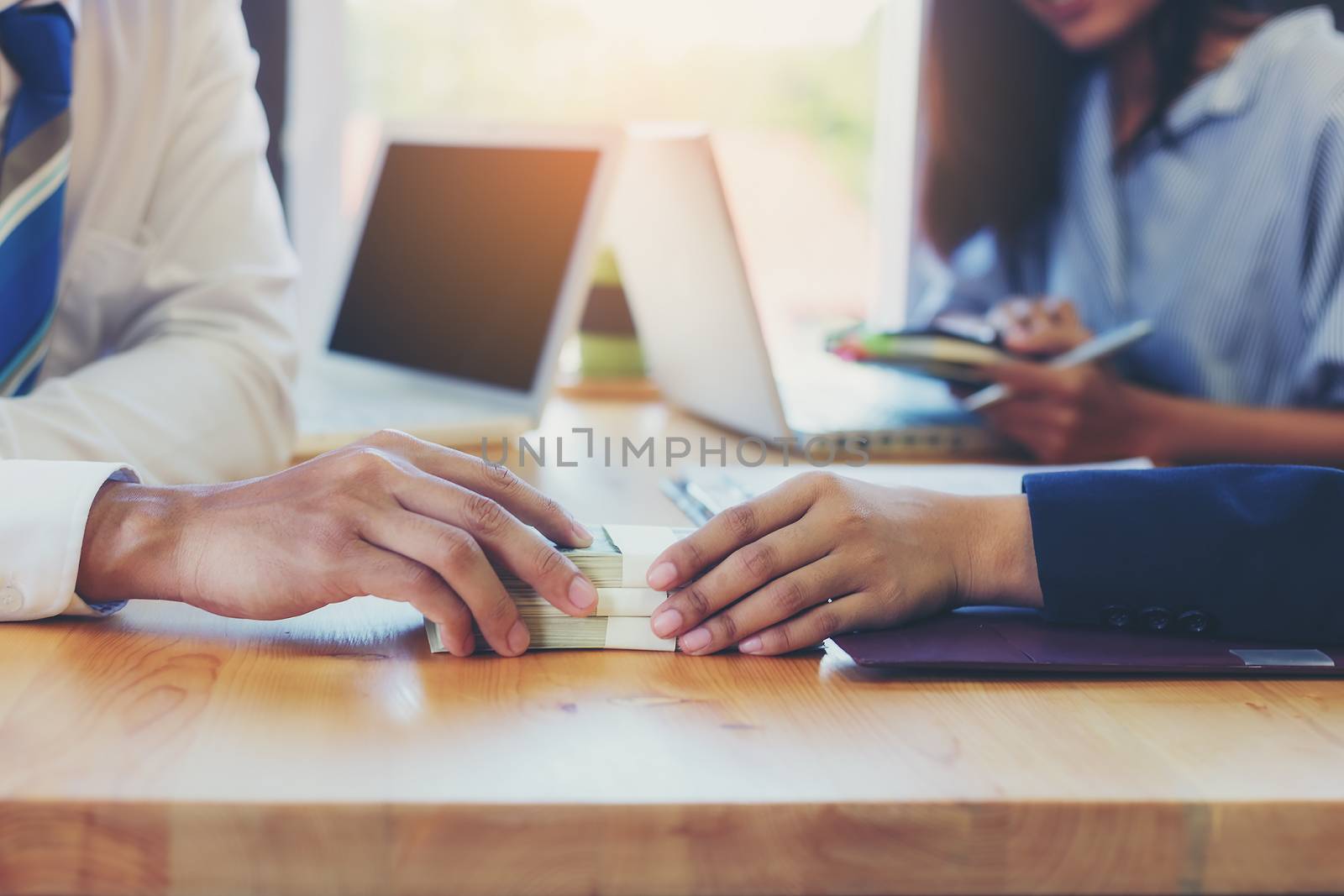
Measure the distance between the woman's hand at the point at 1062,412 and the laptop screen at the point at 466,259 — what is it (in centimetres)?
58

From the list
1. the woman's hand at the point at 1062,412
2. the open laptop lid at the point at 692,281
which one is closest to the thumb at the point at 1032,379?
the woman's hand at the point at 1062,412

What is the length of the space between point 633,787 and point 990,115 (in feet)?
6.67

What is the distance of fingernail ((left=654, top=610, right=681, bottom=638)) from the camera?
0.68 metres

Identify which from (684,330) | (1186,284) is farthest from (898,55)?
(684,330)

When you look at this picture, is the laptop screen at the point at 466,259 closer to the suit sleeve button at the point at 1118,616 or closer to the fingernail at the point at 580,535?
the fingernail at the point at 580,535

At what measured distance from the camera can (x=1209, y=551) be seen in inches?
28.7

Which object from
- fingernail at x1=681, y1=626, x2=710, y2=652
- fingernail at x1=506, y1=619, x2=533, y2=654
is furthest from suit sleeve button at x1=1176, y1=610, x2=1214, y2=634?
fingernail at x1=506, y1=619, x2=533, y2=654

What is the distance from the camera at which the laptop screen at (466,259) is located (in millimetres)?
1397

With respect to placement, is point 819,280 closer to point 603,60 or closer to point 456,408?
point 603,60

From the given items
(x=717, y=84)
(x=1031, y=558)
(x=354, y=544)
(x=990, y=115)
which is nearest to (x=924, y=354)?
(x=1031, y=558)

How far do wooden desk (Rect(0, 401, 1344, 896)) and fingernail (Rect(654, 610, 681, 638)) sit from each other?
5 centimetres

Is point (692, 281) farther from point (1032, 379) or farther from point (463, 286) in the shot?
point (1032, 379)

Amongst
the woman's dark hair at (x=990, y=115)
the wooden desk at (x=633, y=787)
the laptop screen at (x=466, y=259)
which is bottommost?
the wooden desk at (x=633, y=787)

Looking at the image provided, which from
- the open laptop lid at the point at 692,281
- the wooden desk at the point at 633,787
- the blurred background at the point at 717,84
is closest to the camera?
the wooden desk at the point at 633,787
